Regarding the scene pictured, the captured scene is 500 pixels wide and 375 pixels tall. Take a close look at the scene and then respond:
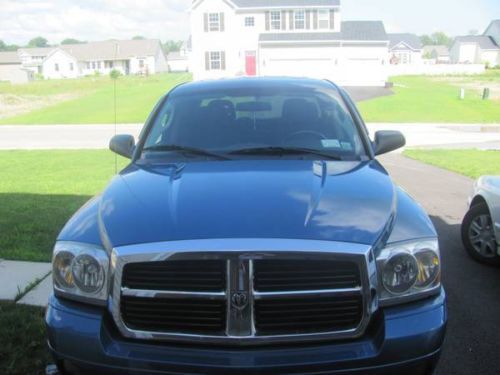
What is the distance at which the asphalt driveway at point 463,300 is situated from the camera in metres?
3.64

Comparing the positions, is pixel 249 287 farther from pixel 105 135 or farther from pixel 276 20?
pixel 276 20

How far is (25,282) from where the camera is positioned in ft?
16.0

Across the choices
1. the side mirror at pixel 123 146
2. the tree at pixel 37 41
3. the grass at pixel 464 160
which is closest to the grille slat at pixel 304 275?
the side mirror at pixel 123 146

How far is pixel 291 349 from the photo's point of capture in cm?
250

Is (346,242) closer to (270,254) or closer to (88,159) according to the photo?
(270,254)

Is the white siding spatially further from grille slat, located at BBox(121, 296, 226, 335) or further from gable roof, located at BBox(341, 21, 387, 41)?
grille slat, located at BBox(121, 296, 226, 335)

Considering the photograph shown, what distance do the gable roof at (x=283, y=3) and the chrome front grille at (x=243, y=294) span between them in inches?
1661

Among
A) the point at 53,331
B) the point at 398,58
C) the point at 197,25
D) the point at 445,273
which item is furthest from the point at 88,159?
the point at 398,58

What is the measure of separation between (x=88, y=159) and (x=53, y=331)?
11573 mm

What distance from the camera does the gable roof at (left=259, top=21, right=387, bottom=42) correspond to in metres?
41.3

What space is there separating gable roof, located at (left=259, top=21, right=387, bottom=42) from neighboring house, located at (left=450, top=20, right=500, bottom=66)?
53972mm

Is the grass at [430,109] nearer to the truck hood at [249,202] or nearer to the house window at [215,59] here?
the house window at [215,59]

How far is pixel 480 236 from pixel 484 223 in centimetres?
14

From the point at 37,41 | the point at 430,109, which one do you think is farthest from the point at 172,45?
the point at 430,109
